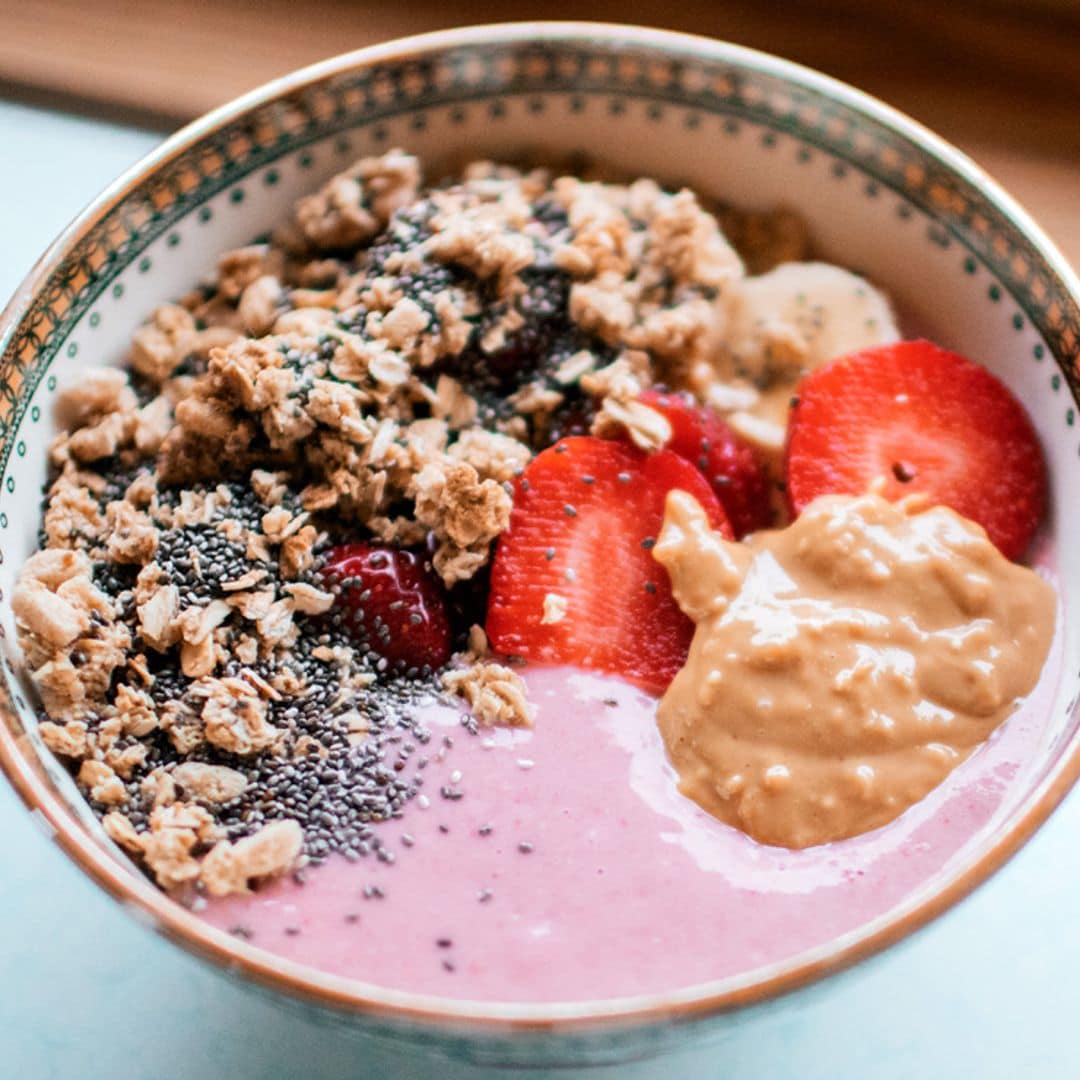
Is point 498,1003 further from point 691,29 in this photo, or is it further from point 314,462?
point 691,29

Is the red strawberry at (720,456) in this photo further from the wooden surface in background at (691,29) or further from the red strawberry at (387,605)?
the wooden surface in background at (691,29)

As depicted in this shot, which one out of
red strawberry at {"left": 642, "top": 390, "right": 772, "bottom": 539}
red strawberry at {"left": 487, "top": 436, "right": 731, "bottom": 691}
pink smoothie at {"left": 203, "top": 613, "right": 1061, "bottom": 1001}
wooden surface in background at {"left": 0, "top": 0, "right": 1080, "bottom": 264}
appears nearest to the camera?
pink smoothie at {"left": 203, "top": 613, "right": 1061, "bottom": 1001}

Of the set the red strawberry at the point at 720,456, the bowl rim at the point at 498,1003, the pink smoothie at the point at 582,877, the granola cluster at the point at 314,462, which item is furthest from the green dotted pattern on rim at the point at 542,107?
the pink smoothie at the point at 582,877

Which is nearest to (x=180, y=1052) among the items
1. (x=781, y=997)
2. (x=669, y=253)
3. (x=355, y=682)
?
(x=355, y=682)

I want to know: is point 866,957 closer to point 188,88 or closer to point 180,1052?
point 180,1052

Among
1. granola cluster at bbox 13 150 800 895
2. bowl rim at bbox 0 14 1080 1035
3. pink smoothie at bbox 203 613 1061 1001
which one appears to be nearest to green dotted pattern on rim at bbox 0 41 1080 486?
granola cluster at bbox 13 150 800 895

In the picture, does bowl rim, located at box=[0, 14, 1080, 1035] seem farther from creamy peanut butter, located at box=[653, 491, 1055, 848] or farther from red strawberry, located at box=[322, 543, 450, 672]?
red strawberry, located at box=[322, 543, 450, 672]
